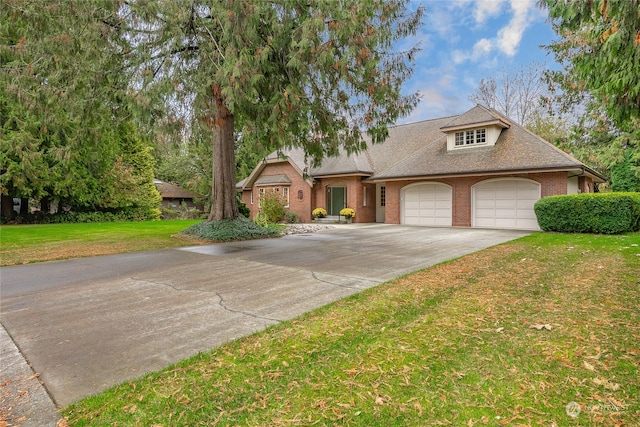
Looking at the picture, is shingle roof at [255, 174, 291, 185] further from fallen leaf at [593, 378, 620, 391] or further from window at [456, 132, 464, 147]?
fallen leaf at [593, 378, 620, 391]

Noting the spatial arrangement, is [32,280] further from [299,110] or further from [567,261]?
[567,261]

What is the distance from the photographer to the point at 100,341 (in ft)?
12.0

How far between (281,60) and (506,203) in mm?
12578

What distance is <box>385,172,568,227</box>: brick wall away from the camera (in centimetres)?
1482

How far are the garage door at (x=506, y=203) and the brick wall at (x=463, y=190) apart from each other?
0.84ft

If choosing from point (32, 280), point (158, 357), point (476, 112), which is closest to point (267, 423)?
point (158, 357)

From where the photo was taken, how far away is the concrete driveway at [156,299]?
10.7ft

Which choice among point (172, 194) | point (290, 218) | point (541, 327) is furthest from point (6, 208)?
point (541, 327)

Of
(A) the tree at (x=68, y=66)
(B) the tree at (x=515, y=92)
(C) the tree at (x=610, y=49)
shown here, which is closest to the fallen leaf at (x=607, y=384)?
(C) the tree at (x=610, y=49)

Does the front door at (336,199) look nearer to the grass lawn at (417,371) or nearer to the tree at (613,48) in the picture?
the tree at (613,48)

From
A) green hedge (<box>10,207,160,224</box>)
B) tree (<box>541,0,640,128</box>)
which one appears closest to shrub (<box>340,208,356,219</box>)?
tree (<box>541,0,640,128</box>)

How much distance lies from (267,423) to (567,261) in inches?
299

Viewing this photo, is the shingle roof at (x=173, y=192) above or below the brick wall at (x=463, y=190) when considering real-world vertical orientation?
above

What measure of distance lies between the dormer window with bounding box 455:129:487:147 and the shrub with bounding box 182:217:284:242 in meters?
11.4
